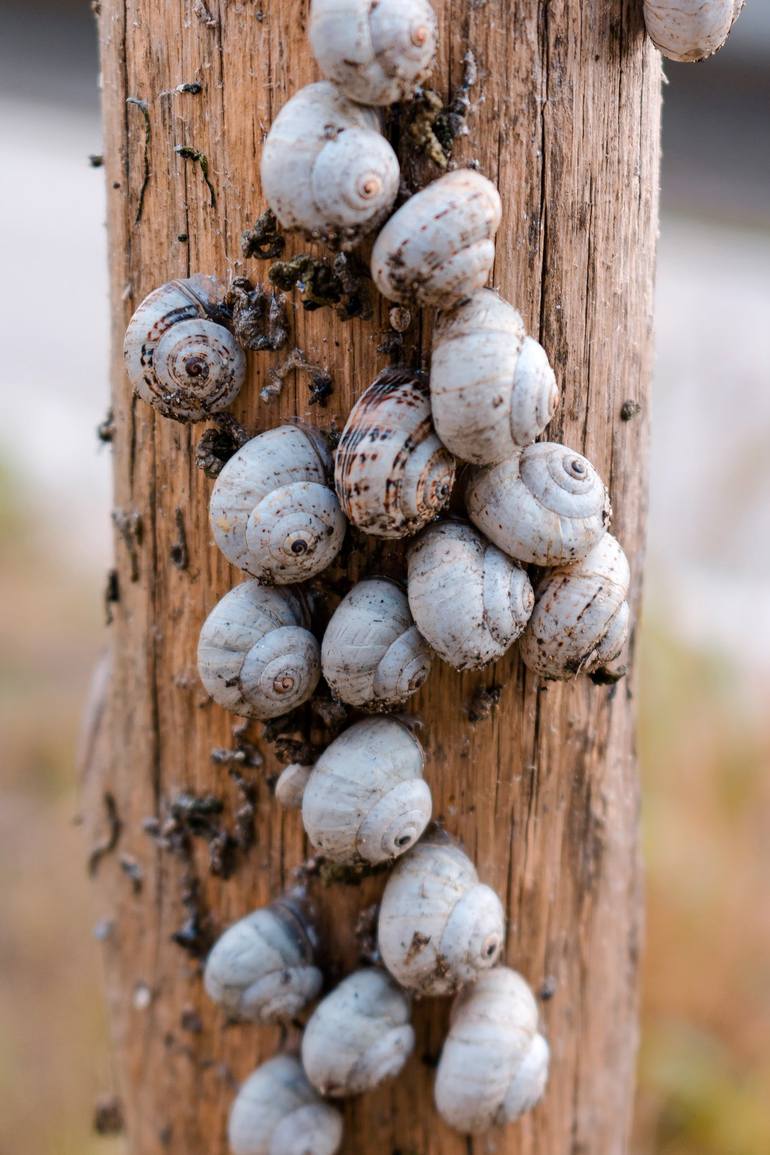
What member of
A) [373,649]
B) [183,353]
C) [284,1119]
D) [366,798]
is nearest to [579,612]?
[373,649]

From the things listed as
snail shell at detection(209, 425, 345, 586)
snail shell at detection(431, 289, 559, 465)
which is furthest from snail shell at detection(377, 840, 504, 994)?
snail shell at detection(431, 289, 559, 465)

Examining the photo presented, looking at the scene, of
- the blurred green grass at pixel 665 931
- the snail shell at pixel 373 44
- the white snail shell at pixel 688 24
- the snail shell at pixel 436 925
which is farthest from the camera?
the blurred green grass at pixel 665 931

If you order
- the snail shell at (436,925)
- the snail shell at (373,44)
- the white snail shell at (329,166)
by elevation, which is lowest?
the snail shell at (436,925)

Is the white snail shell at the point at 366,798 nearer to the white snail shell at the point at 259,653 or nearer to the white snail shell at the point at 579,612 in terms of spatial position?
the white snail shell at the point at 259,653

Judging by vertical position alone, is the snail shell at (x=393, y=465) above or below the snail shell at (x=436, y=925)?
above

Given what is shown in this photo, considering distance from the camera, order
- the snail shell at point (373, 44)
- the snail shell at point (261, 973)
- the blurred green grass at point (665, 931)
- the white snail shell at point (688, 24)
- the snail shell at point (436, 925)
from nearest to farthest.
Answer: the snail shell at point (373, 44) < the white snail shell at point (688, 24) < the snail shell at point (436, 925) < the snail shell at point (261, 973) < the blurred green grass at point (665, 931)

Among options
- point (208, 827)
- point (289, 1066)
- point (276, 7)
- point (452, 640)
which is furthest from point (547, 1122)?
point (276, 7)

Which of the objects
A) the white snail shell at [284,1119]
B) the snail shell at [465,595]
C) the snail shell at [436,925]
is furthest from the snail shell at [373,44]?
the white snail shell at [284,1119]
